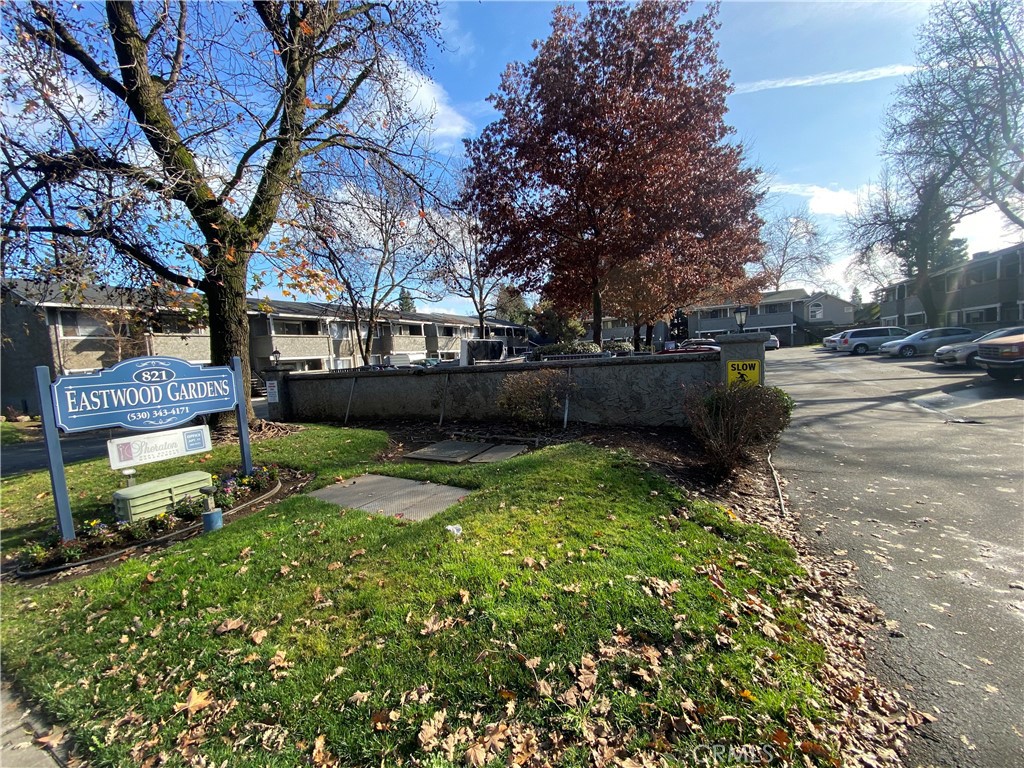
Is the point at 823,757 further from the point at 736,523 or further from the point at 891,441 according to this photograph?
the point at 891,441

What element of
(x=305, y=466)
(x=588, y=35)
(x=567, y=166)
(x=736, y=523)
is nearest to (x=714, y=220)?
(x=567, y=166)

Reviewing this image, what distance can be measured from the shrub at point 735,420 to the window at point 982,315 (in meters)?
37.2

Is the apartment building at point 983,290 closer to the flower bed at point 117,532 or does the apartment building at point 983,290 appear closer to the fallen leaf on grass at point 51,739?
the flower bed at point 117,532

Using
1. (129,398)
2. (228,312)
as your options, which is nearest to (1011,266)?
(228,312)

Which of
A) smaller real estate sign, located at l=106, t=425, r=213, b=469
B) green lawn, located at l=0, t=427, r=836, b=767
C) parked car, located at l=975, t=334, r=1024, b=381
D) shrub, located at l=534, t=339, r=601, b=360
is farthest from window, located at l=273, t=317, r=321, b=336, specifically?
parked car, located at l=975, t=334, r=1024, b=381

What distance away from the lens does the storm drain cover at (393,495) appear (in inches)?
189

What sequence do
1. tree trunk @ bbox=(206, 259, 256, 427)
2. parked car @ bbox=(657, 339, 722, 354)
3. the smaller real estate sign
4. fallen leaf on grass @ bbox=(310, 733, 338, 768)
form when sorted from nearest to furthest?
fallen leaf on grass @ bbox=(310, 733, 338, 768) < the smaller real estate sign < tree trunk @ bbox=(206, 259, 256, 427) < parked car @ bbox=(657, 339, 722, 354)

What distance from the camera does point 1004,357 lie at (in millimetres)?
11742

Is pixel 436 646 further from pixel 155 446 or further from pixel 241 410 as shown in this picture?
pixel 241 410

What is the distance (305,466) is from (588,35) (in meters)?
14.8

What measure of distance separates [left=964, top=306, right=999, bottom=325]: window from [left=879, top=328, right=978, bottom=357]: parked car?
846cm

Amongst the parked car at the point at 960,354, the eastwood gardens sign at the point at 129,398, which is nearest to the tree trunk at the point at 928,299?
the parked car at the point at 960,354

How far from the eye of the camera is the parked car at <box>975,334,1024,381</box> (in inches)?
452

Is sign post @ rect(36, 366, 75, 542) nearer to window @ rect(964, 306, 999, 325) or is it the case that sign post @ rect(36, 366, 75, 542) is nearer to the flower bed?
the flower bed
